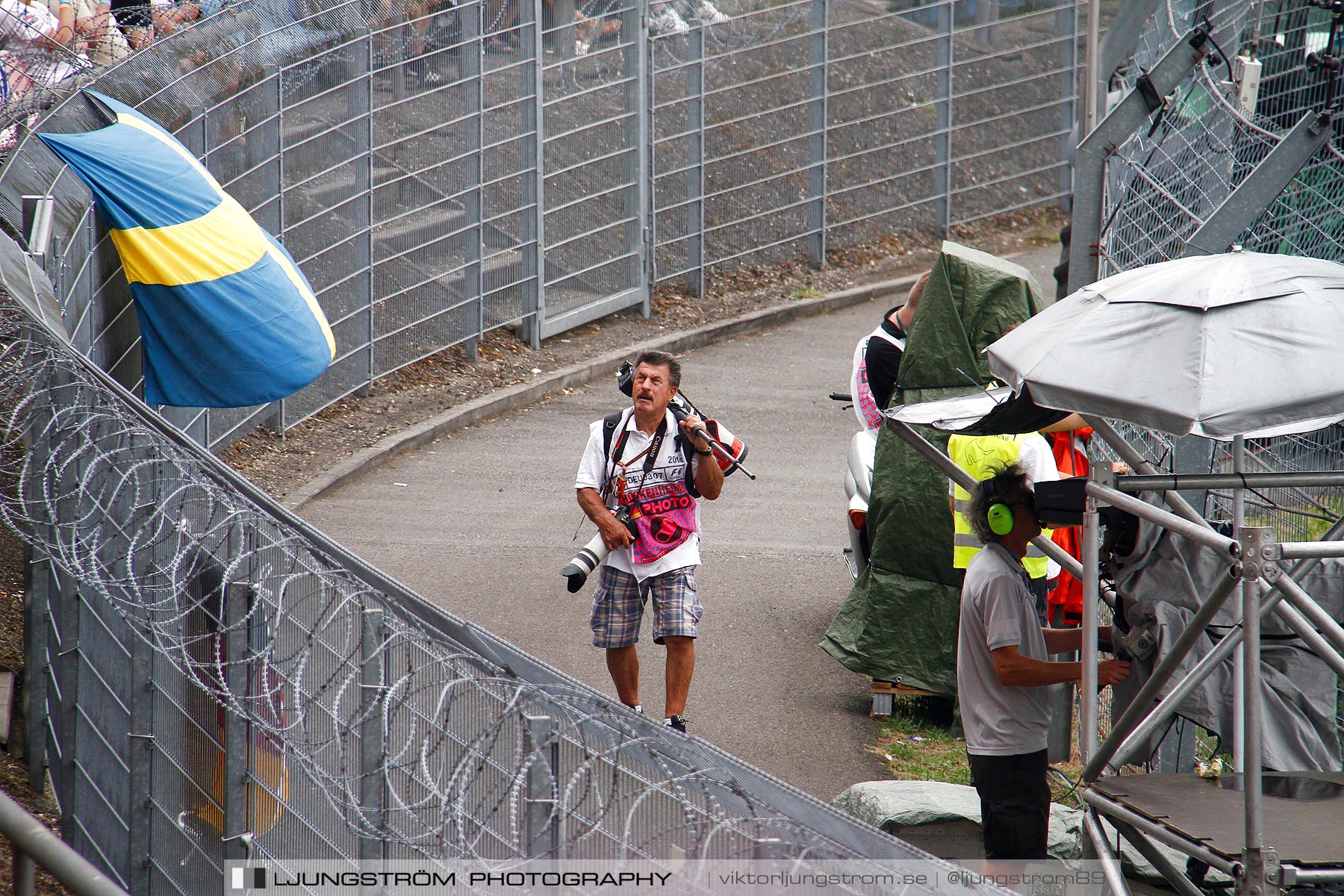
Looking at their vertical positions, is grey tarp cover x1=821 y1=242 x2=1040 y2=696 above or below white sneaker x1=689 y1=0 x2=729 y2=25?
below

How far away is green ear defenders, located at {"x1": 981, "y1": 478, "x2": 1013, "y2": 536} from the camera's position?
16.0 feet

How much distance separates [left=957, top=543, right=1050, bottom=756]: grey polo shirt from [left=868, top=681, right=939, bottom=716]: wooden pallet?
2.15 m

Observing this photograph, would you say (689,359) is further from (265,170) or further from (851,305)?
(265,170)

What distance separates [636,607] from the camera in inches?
260

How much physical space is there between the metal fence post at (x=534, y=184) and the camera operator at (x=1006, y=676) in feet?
27.1

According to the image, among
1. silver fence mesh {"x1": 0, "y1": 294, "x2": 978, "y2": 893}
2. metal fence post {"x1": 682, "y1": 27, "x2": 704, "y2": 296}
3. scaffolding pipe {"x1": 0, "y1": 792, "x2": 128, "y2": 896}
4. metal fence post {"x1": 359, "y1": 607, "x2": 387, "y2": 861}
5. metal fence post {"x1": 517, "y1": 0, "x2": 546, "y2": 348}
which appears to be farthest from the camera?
metal fence post {"x1": 682, "y1": 27, "x2": 704, "y2": 296}

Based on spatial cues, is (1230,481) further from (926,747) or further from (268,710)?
(926,747)

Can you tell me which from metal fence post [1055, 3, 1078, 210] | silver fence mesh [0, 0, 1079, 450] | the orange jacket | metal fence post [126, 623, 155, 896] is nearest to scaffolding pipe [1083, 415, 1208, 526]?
the orange jacket

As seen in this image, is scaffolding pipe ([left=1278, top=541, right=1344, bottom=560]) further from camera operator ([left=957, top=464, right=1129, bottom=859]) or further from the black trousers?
the black trousers

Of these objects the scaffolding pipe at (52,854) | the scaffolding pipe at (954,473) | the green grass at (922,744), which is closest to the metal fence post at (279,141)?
the green grass at (922,744)

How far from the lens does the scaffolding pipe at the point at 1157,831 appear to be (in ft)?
12.3

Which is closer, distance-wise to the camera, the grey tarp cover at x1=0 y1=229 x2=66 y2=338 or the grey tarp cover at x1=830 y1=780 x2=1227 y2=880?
the grey tarp cover at x1=0 y1=229 x2=66 y2=338

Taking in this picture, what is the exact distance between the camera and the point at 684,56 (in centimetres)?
1380

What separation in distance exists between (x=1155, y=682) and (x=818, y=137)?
1177cm
